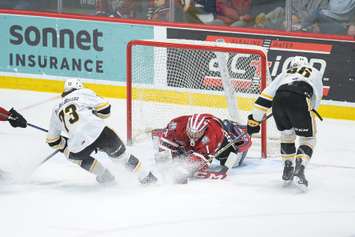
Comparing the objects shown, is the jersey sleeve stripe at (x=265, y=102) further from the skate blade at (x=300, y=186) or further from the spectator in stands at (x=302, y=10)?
the spectator in stands at (x=302, y=10)

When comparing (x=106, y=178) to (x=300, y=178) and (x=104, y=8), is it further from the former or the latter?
(x=104, y=8)

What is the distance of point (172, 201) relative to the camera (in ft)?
22.8

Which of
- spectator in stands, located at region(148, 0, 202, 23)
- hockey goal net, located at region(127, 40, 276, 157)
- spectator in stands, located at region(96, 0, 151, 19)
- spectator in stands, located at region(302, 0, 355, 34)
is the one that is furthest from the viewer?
spectator in stands, located at region(96, 0, 151, 19)

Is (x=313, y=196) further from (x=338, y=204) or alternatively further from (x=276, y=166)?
(x=276, y=166)

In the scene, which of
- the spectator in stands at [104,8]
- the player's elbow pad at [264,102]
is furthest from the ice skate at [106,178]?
the spectator in stands at [104,8]

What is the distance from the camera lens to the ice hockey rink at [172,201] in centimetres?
632

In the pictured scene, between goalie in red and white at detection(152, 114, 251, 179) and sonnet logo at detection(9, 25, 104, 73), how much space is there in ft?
9.41

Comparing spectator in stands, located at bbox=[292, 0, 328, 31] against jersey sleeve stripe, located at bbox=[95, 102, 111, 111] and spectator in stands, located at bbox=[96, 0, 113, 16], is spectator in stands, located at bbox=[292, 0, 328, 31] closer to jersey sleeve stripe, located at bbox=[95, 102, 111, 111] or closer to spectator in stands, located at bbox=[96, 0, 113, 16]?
spectator in stands, located at bbox=[96, 0, 113, 16]

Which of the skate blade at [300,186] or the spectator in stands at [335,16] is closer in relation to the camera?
the skate blade at [300,186]

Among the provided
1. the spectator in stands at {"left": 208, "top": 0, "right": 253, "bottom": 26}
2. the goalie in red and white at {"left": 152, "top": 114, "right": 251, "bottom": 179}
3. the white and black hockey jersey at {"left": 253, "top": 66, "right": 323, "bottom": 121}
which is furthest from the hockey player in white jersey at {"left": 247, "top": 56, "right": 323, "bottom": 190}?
the spectator in stands at {"left": 208, "top": 0, "right": 253, "bottom": 26}

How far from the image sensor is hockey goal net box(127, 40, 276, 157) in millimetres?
8492

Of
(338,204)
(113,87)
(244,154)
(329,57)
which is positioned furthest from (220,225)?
(113,87)

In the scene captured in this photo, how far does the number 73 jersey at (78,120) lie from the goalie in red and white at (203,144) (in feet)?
2.28

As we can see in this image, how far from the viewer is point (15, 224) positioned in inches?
253
